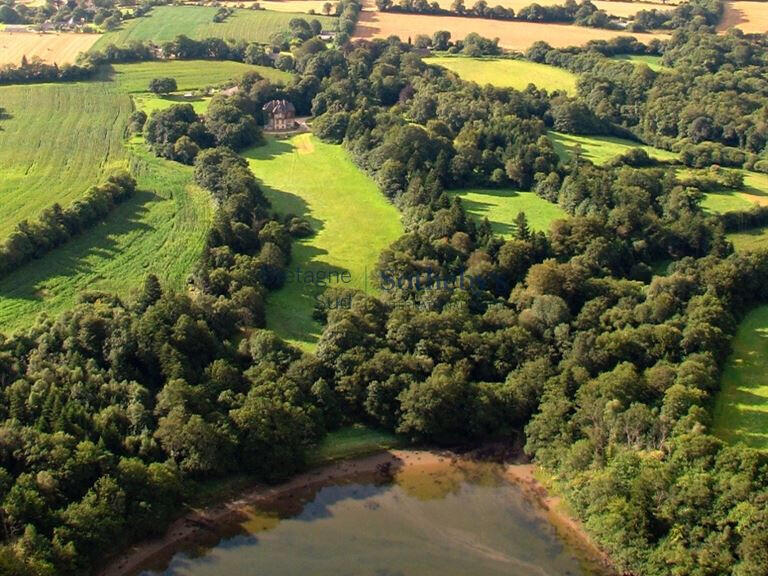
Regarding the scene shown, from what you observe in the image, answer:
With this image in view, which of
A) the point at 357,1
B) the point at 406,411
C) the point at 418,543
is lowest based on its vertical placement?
the point at 418,543

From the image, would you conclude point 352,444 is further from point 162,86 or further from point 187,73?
point 187,73

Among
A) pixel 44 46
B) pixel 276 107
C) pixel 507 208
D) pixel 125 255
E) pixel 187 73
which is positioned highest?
pixel 44 46

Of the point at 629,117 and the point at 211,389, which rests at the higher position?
the point at 629,117

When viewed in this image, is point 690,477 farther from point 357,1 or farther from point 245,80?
point 357,1

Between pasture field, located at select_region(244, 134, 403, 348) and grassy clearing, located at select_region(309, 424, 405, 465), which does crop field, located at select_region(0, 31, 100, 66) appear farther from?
grassy clearing, located at select_region(309, 424, 405, 465)

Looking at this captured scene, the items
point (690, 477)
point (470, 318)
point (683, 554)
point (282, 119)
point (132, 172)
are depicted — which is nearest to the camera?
point (683, 554)

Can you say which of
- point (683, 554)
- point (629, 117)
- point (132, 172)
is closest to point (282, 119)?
point (132, 172)

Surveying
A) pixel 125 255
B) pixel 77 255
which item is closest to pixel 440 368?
pixel 125 255
